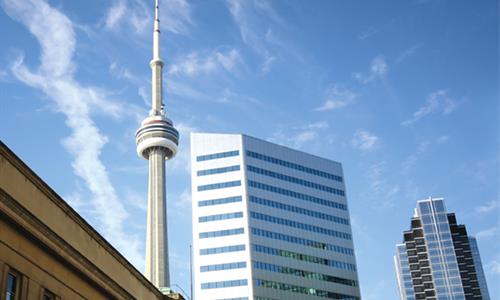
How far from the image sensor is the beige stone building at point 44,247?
84.0 ft

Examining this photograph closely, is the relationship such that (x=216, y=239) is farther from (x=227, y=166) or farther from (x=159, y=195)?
(x=159, y=195)

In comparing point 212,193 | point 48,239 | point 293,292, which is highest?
point 212,193

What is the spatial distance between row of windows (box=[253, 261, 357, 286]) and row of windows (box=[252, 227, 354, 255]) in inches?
254

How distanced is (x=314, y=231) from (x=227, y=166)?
25.8 metres

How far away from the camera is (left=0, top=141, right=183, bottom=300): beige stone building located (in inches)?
1008

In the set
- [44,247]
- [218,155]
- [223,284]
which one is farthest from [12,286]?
[218,155]

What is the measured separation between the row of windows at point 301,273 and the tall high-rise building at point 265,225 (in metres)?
0.22

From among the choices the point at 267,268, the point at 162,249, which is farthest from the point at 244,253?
the point at 162,249

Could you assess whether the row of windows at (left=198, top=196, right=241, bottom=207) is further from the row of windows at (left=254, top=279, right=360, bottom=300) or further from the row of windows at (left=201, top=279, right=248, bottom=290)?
the row of windows at (left=254, top=279, right=360, bottom=300)

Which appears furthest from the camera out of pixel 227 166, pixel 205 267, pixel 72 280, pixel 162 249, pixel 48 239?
pixel 162 249

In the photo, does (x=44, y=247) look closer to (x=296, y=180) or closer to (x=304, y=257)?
(x=304, y=257)

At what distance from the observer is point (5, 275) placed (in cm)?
2491

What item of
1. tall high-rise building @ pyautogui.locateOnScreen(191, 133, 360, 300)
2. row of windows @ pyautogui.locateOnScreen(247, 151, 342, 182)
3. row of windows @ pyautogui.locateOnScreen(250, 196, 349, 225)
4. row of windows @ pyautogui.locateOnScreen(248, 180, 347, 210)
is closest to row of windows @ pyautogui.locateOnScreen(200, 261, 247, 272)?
tall high-rise building @ pyautogui.locateOnScreen(191, 133, 360, 300)

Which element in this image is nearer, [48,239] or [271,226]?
[48,239]
